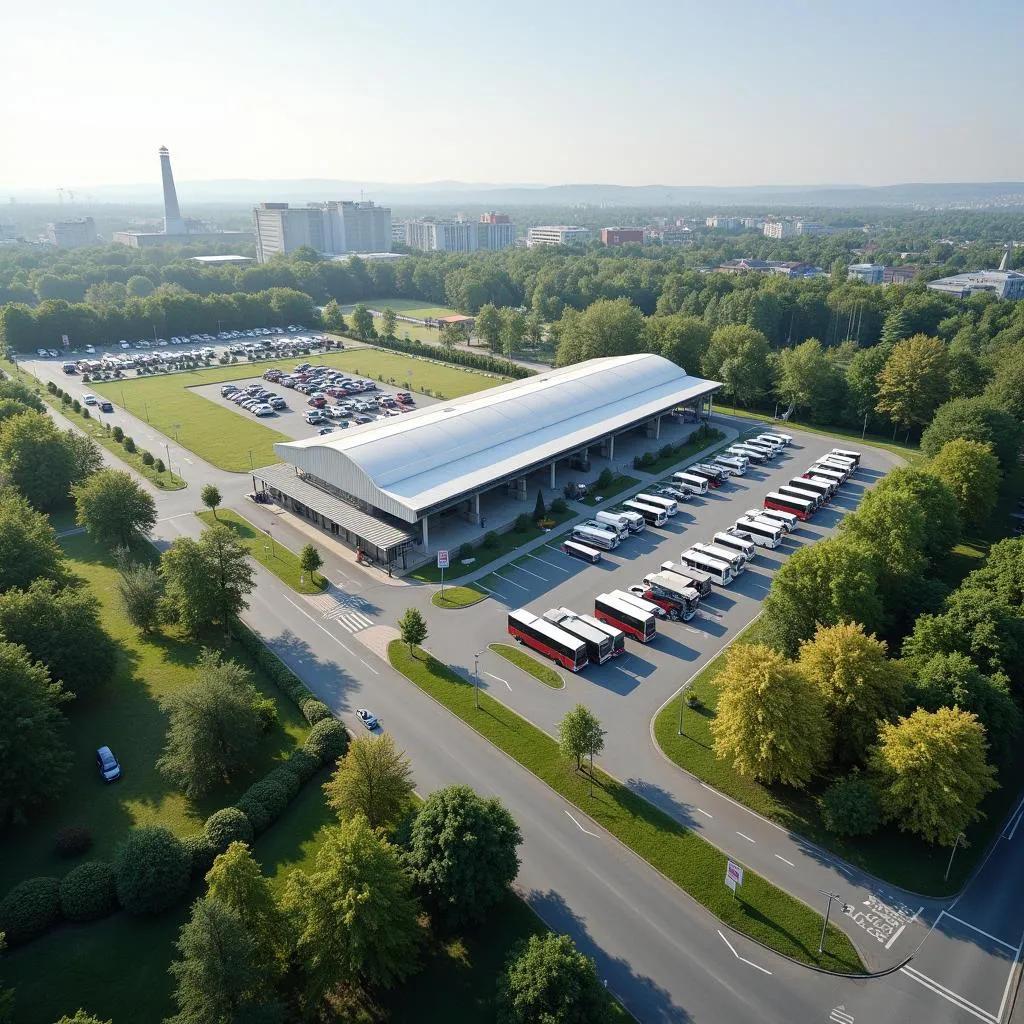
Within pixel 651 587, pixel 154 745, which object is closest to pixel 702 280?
pixel 651 587

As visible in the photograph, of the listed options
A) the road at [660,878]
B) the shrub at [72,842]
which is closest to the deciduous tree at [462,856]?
the road at [660,878]

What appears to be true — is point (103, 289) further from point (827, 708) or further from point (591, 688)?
point (827, 708)

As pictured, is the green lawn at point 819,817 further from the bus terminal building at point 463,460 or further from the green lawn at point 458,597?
the bus terminal building at point 463,460

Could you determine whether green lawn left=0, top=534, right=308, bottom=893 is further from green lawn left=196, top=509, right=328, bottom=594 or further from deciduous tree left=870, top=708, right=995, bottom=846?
deciduous tree left=870, top=708, right=995, bottom=846

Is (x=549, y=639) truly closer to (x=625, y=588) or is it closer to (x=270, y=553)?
(x=625, y=588)

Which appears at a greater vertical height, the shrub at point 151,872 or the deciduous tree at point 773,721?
the deciduous tree at point 773,721

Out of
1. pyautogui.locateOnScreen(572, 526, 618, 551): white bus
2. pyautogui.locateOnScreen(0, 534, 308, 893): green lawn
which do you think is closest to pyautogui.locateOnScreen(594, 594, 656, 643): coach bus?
pyautogui.locateOnScreen(572, 526, 618, 551): white bus
